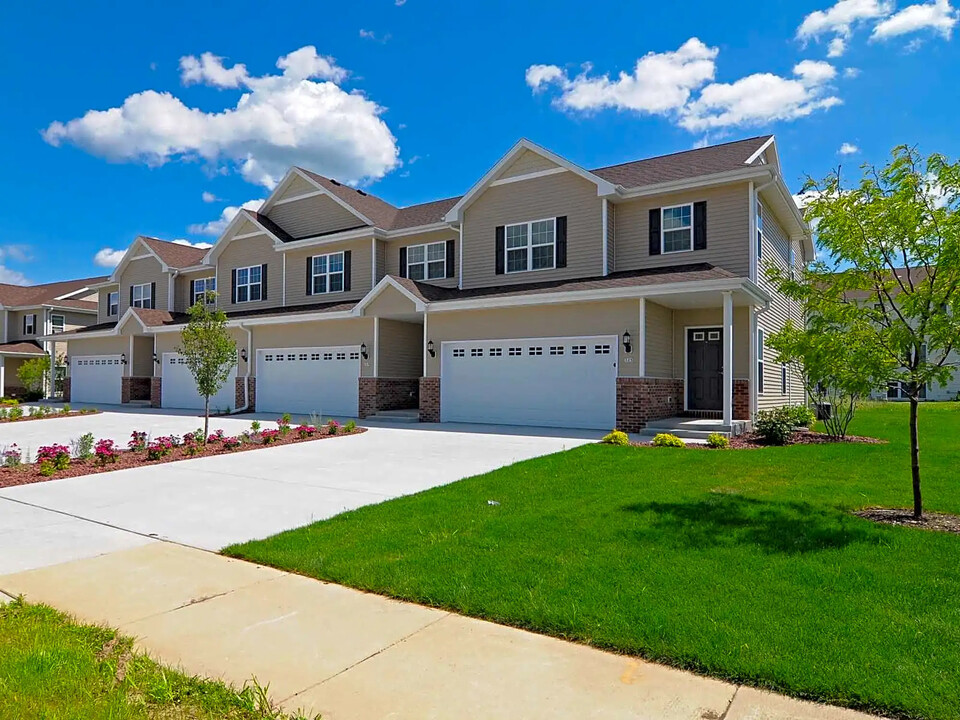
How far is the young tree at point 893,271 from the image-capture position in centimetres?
593

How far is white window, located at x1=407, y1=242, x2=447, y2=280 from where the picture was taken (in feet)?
70.3

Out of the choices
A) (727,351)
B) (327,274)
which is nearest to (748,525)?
(727,351)

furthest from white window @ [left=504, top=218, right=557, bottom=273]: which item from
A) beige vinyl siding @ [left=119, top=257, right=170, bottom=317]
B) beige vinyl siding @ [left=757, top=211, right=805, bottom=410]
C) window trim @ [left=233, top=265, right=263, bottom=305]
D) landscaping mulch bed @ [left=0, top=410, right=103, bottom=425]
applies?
beige vinyl siding @ [left=119, top=257, right=170, bottom=317]

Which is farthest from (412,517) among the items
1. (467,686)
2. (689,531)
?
(467,686)

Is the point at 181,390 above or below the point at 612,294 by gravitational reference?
below

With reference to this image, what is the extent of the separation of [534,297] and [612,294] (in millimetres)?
2150

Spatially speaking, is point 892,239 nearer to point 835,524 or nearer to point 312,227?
point 835,524

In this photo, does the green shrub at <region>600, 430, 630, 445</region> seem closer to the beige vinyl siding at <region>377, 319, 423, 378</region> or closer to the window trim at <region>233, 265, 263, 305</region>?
the beige vinyl siding at <region>377, 319, 423, 378</region>

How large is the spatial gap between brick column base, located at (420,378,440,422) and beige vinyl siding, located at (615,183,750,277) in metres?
6.36

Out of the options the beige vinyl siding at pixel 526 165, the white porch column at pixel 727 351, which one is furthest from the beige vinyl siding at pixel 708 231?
the beige vinyl siding at pixel 526 165

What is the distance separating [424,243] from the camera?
861 inches

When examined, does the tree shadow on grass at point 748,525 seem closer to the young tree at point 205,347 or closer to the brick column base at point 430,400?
the young tree at point 205,347

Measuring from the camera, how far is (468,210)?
19.6 metres

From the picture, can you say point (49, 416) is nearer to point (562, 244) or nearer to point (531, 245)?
point (531, 245)
